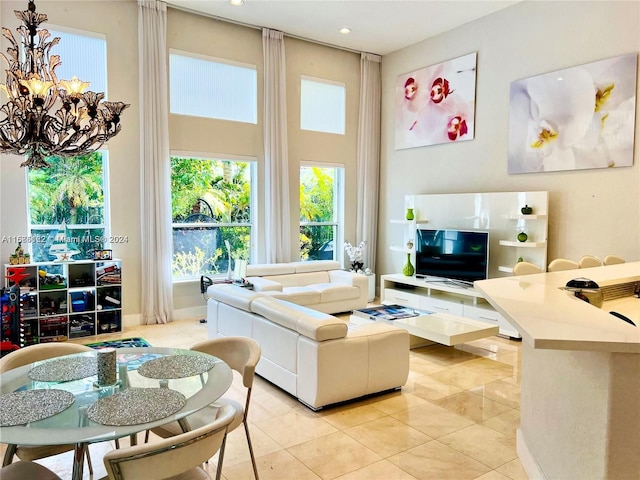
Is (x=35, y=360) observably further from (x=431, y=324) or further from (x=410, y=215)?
(x=410, y=215)

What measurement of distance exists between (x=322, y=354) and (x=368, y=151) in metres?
5.34

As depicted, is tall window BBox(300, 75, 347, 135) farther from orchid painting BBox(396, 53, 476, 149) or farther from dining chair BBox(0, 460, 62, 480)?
dining chair BBox(0, 460, 62, 480)

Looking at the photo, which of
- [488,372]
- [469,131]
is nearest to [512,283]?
[488,372]

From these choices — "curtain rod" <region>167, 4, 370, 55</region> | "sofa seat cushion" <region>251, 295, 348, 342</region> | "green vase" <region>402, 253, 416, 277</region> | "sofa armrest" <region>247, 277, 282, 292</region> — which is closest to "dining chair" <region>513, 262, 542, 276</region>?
"sofa seat cushion" <region>251, 295, 348, 342</region>

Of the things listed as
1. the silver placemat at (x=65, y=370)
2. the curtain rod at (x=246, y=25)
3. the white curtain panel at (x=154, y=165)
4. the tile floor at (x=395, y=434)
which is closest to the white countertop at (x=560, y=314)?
the tile floor at (x=395, y=434)


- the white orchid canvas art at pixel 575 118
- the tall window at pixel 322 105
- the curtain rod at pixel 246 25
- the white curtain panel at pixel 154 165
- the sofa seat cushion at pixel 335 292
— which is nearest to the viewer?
the white orchid canvas art at pixel 575 118

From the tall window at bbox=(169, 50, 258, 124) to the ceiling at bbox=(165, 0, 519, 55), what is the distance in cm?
65

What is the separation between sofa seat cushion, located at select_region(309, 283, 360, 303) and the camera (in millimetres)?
6457

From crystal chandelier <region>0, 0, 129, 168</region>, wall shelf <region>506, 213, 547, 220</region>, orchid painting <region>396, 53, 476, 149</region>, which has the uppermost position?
orchid painting <region>396, 53, 476, 149</region>

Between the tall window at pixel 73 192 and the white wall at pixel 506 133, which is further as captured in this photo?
the tall window at pixel 73 192

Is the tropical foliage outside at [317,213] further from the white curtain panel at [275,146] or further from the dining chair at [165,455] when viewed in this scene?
the dining chair at [165,455]

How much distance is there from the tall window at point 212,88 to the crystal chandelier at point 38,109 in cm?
→ 269

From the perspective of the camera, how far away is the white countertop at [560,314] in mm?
1689

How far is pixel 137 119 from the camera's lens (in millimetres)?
5977
